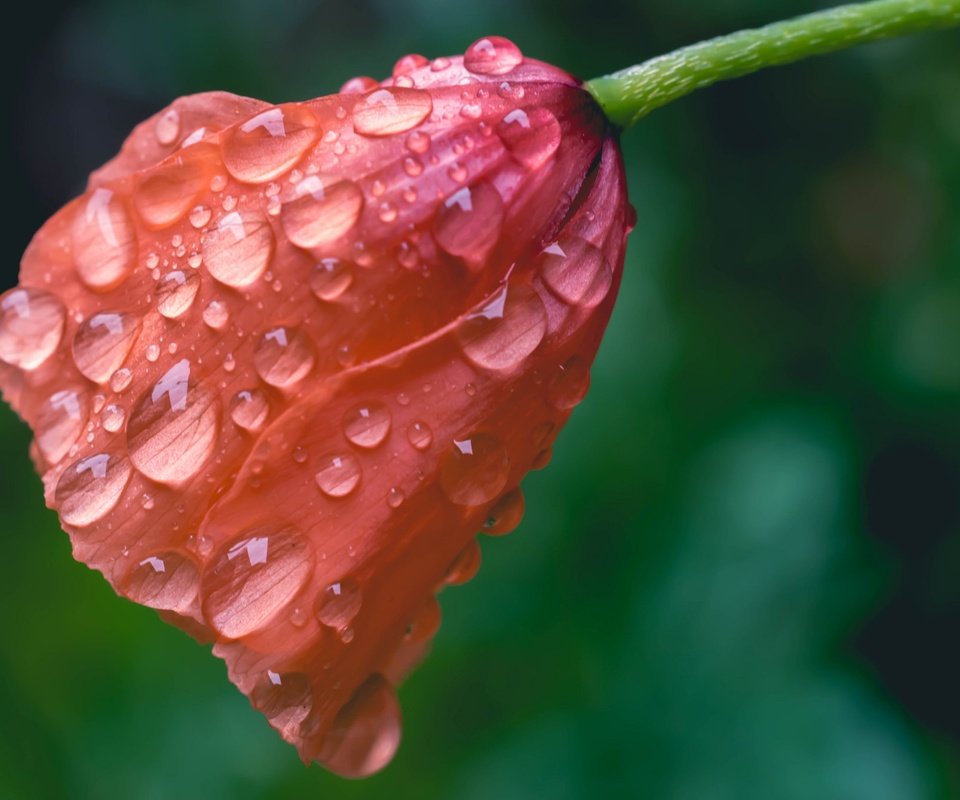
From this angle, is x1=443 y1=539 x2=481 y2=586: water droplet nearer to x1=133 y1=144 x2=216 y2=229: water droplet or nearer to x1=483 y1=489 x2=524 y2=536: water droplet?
x1=483 y1=489 x2=524 y2=536: water droplet

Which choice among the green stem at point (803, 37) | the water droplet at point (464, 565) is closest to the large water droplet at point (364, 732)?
the water droplet at point (464, 565)

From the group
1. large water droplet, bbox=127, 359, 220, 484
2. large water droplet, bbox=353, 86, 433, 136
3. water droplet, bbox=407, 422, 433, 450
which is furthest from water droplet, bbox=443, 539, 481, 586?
large water droplet, bbox=353, 86, 433, 136

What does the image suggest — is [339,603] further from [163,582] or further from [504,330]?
[504,330]

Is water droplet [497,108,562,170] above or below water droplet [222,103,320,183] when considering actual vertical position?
below

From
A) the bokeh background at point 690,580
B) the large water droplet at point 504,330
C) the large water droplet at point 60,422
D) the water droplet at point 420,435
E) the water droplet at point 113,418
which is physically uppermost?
the water droplet at point 113,418

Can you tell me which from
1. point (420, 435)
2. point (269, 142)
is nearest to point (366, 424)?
point (420, 435)

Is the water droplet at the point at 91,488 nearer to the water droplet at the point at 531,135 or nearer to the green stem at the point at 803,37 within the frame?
the water droplet at the point at 531,135
